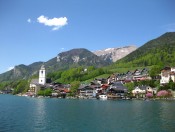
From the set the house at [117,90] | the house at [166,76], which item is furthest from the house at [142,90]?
the house at [166,76]

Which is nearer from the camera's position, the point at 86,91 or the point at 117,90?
the point at 117,90

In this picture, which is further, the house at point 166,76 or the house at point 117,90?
the house at point 117,90

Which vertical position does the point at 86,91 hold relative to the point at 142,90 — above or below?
above

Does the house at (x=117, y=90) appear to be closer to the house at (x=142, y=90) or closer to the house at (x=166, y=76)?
the house at (x=142, y=90)

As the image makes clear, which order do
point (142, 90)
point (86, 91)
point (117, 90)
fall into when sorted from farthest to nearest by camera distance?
point (86, 91), point (117, 90), point (142, 90)

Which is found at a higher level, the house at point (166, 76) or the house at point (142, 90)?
the house at point (166, 76)

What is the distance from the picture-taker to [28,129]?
35.2 m

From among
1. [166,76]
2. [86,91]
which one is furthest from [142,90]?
[86,91]

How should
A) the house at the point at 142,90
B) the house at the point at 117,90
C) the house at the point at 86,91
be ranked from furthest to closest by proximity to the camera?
1. the house at the point at 86,91
2. the house at the point at 117,90
3. the house at the point at 142,90

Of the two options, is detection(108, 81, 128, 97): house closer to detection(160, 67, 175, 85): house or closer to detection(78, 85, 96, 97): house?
detection(78, 85, 96, 97): house

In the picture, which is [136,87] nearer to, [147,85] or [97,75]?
[147,85]

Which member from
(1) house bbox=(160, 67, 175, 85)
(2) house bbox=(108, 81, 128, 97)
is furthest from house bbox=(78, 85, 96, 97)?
(1) house bbox=(160, 67, 175, 85)

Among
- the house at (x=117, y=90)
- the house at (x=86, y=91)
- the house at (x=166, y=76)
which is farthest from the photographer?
the house at (x=86, y=91)

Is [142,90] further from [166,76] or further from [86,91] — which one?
[86,91]
